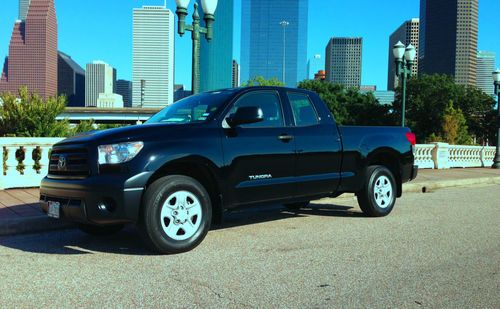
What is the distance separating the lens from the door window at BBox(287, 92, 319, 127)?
643 cm

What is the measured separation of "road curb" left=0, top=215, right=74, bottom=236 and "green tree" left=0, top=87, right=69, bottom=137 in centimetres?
576

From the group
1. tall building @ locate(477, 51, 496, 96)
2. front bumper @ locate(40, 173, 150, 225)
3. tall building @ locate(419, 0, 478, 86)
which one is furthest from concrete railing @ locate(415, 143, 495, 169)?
tall building @ locate(419, 0, 478, 86)

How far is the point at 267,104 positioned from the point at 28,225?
3.50m

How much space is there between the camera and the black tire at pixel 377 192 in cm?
732

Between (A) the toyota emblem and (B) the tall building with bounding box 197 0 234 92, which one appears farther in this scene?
(B) the tall building with bounding box 197 0 234 92

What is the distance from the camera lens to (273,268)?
15.0ft

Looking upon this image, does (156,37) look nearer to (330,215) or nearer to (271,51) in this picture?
(330,215)

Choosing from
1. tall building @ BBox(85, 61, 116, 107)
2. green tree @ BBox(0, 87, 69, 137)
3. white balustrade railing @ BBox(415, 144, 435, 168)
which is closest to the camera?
green tree @ BBox(0, 87, 69, 137)

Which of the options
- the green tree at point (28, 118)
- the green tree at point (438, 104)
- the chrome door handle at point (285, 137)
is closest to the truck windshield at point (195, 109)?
the chrome door handle at point (285, 137)

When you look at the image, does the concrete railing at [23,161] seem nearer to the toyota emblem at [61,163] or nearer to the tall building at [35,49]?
the toyota emblem at [61,163]

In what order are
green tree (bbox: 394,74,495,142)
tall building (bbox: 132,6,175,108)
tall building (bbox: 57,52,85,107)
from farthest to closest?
1. tall building (bbox: 57,52,85,107)
2. green tree (bbox: 394,74,495,142)
3. tall building (bbox: 132,6,175,108)

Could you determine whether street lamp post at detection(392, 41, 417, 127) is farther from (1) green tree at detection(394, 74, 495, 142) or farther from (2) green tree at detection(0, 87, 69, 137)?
(1) green tree at detection(394, 74, 495, 142)

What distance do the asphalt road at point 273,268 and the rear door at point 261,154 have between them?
0.62 m

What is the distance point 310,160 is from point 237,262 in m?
2.05
